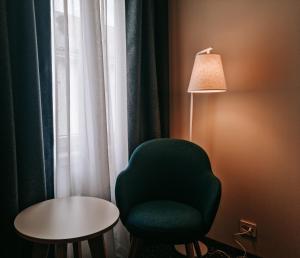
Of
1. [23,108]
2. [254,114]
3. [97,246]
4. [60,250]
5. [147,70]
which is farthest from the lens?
[147,70]

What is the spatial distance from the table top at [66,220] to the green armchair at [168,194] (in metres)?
0.21

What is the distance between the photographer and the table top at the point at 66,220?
107cm

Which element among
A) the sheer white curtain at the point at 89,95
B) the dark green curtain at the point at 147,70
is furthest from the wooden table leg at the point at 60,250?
the dark green curtain at the point at 147,70

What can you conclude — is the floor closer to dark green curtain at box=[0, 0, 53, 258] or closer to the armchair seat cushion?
the armchair seat cushion

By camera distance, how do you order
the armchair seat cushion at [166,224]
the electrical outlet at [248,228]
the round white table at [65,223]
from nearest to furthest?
the round white table at [65,223]
the armchair seat cushion at [166,224]
the electrical outlet at [248,228]

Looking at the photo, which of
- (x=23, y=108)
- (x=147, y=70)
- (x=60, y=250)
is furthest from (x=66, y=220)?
(x=147, y=70)

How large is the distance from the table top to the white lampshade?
0.89 m

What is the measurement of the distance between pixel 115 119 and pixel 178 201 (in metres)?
0.71

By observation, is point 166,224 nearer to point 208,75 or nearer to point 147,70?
point 208,75

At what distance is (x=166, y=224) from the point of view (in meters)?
1.37

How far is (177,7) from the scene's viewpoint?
2.08 metres

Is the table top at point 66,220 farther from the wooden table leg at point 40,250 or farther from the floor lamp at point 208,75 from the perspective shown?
the floor lamp at point 208,75

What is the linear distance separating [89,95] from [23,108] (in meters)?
0.40

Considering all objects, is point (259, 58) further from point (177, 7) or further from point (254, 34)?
point (177, 7)
